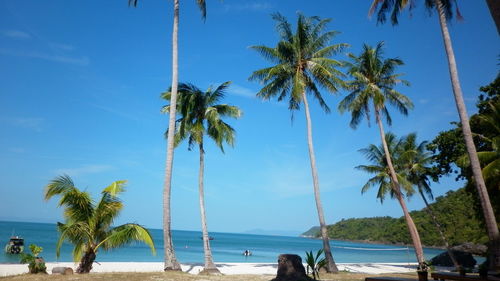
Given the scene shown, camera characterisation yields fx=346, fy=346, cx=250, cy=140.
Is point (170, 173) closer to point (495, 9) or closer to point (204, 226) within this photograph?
point (204, 226)

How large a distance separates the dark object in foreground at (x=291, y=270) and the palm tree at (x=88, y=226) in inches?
182

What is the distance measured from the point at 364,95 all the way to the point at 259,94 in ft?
25.0

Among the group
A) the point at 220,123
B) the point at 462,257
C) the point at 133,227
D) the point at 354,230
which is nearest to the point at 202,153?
the point at 220,123

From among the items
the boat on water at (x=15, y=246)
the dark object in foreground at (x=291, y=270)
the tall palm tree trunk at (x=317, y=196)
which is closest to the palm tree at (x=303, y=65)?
the tall palm tree trunk at (x=317, y=196)

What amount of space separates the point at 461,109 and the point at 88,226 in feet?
48.2

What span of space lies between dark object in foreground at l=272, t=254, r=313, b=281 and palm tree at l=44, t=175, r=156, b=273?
4619 mm

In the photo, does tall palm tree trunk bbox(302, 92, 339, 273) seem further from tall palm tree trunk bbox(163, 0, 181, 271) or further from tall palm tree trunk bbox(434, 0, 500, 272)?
tall palm tree trunk bbox(163, 0, 181, 271)

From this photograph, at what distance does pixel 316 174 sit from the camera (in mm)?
19344

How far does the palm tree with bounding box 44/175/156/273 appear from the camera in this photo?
40.6ft

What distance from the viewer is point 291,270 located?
10516mm

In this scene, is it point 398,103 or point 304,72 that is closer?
point 304,72

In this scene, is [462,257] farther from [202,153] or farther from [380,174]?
[202,153]

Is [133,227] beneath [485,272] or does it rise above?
above

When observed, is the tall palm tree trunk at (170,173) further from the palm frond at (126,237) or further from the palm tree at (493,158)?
the palm tree at (493,158)
